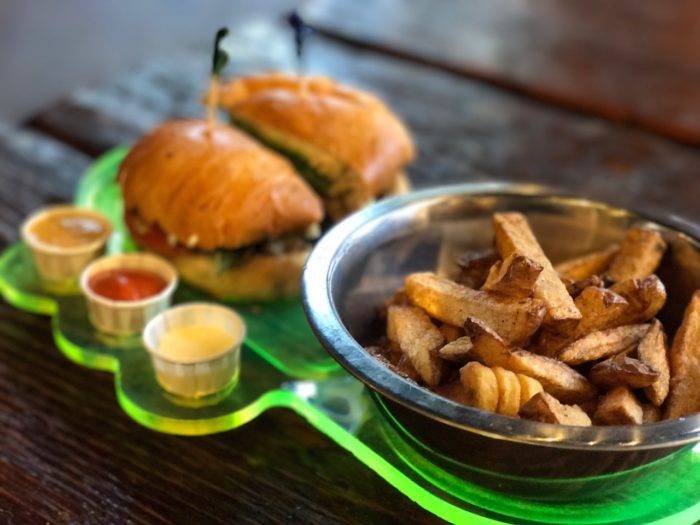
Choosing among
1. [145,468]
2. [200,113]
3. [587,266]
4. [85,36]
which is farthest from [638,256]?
[85,36]

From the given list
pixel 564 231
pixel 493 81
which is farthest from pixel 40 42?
pixel 564 231

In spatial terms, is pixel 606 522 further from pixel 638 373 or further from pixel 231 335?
pixel 231 335

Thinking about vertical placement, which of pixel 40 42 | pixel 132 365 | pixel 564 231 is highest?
pixel 564 231

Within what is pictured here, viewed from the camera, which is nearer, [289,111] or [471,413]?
[471,413]

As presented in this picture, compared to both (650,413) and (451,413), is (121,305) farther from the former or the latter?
(650,413)

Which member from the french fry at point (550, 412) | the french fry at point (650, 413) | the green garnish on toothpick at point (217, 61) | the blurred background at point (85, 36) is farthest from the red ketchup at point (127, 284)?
the blurred background at point (85, 36)

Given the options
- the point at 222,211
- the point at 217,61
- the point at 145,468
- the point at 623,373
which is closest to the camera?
the point at 623,373
